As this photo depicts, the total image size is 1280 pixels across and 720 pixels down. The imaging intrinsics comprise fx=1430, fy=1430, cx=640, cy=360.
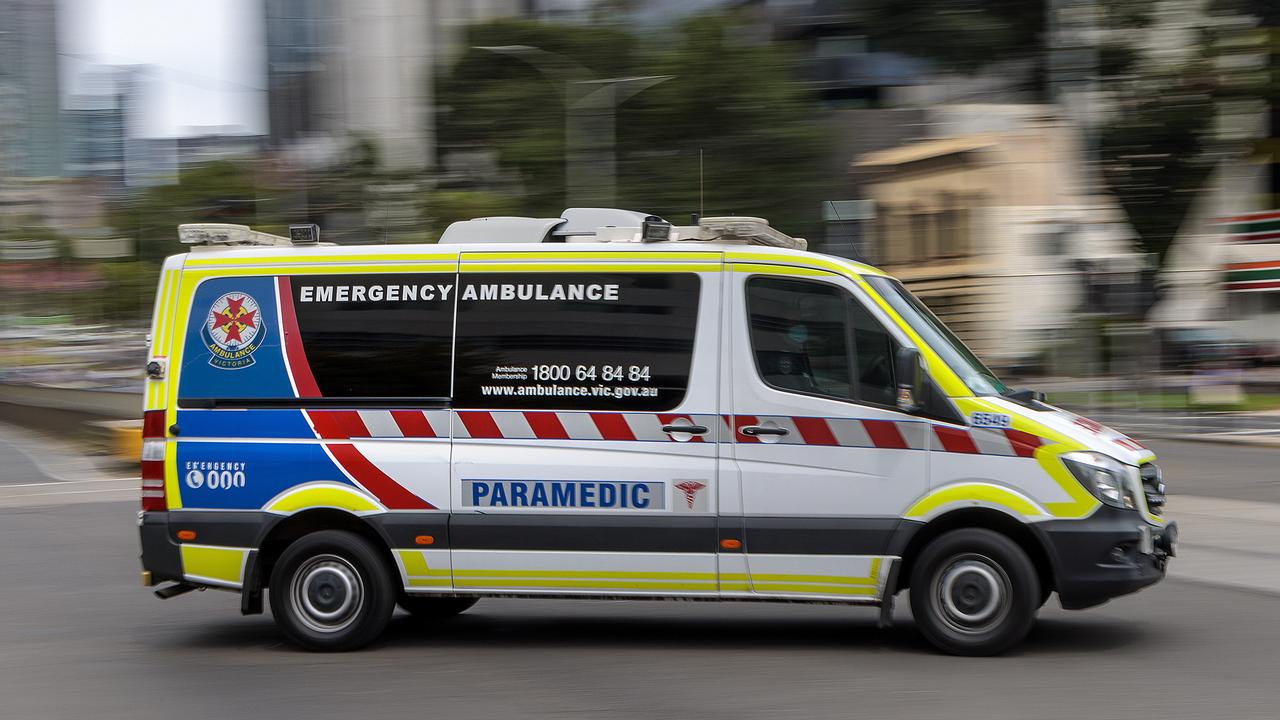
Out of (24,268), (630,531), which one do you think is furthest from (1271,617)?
(24,268)

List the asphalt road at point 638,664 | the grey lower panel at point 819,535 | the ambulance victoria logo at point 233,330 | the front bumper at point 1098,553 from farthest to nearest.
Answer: the ambulance victoria logo at point 233,330, the grey lower panel at point 819,535, the front bumper at point 1098,553, the asphalt road at point 638,664

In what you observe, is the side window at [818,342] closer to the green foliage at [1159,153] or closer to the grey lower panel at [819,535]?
the grey lower panel at [819,535]

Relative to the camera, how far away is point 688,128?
131 ft

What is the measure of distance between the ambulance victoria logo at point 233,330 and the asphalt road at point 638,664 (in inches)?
61.9

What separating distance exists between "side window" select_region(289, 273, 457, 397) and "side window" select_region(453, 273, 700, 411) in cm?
12

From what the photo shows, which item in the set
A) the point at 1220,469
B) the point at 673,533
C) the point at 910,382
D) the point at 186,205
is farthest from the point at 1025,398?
the point at 186,205

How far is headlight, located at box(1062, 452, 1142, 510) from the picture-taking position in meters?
7.01

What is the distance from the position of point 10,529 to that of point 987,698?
10972 millimetres

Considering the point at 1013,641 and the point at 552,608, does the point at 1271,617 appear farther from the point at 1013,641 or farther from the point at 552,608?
the point at 552,608

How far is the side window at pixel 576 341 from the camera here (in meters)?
7.31

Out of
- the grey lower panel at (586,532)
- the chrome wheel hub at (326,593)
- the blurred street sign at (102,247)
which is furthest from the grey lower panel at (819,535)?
the blurred street sign at (102,247)

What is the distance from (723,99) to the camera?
130 feet

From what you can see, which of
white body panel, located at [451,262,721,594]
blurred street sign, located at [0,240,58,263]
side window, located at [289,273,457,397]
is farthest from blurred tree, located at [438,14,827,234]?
blurred street sign, located at [0,240,58,263]

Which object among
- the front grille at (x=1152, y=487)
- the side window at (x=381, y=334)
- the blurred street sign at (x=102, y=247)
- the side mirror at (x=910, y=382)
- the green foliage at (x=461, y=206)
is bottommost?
the front grille at (x=1152, y=487)
